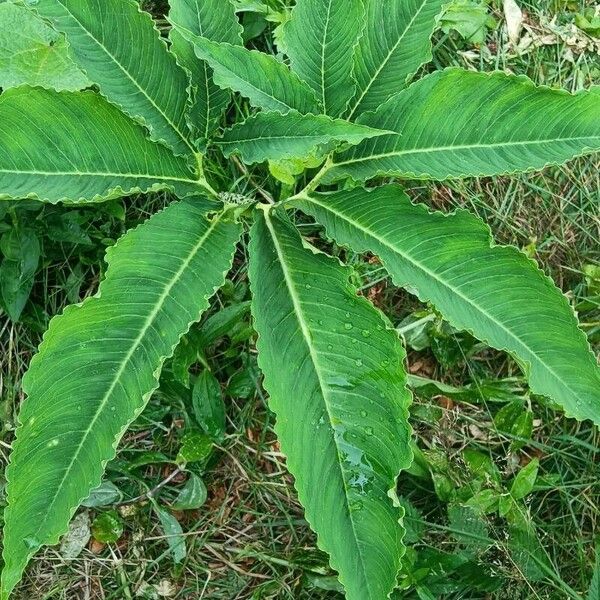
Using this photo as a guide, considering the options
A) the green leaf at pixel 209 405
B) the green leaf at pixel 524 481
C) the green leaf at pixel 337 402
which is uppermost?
the green leaf at pixel 337 402

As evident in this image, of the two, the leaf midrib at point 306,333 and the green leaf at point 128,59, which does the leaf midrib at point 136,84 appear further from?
the leaf midrib at point 306,333

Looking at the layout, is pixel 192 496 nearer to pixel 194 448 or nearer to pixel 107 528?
pixel 194 448

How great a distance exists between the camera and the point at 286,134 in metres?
1.52

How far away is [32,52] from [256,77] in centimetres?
82

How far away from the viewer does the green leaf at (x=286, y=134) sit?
1424mm

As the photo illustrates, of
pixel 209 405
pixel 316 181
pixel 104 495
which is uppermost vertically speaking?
pixel 316 181

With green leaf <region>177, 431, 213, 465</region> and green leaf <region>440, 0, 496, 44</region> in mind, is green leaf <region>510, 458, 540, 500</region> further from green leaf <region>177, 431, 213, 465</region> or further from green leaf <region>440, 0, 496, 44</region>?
green leaf <region>440, 0, 496, 44</region>

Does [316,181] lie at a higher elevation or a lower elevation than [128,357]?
higher

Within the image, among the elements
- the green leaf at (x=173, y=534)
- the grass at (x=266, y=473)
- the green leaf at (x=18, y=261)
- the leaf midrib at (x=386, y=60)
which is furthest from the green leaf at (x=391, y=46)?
the green leaf at (x=173, y=534)

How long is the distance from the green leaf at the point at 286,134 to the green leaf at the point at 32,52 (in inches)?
22.9

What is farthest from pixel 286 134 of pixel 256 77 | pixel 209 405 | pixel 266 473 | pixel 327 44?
pixel 266 473

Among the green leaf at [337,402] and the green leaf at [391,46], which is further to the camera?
the green leaf at [391,46]

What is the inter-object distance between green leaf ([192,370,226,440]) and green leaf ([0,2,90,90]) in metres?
0.85

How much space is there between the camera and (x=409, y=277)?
5.19 ft
